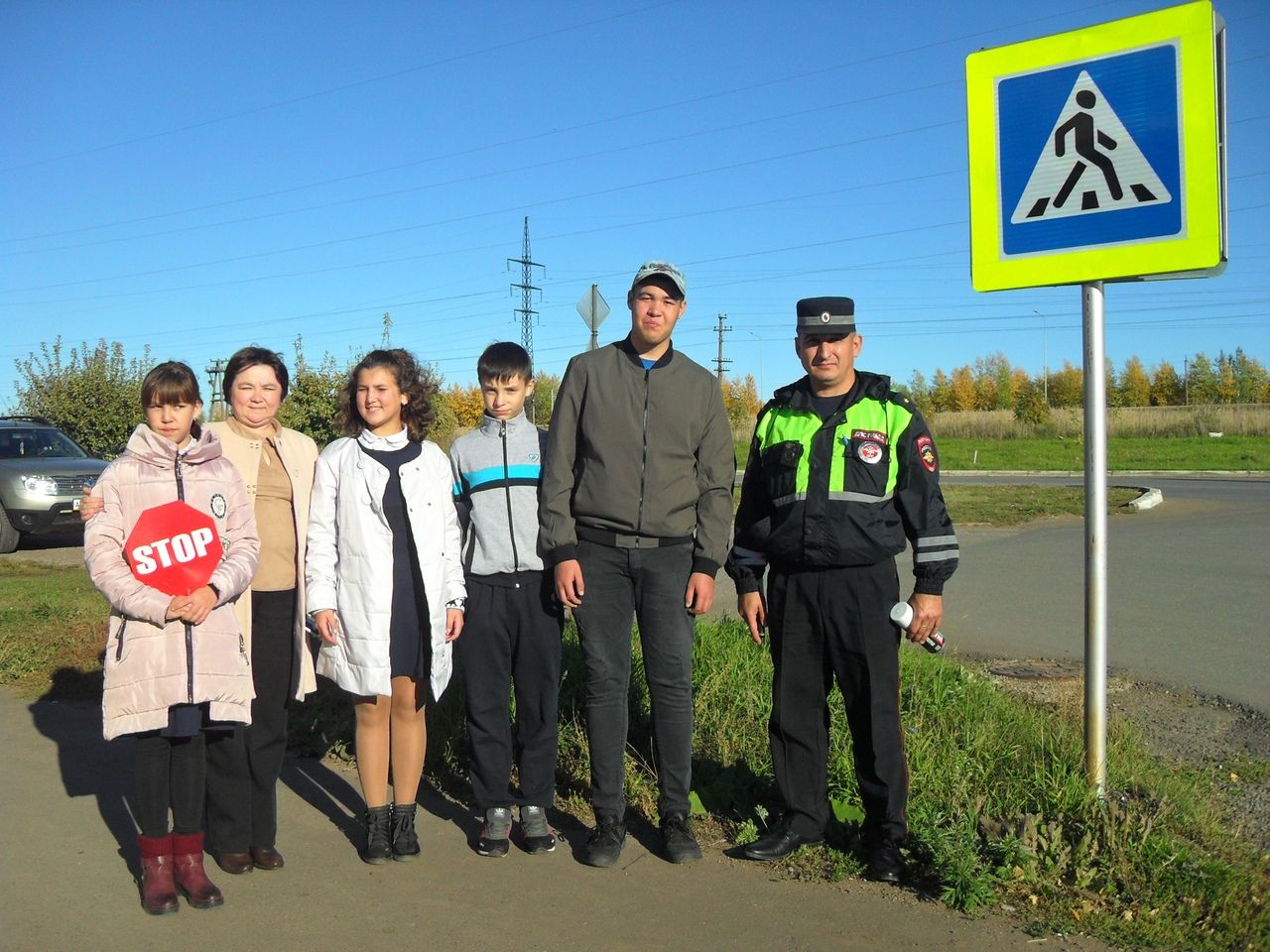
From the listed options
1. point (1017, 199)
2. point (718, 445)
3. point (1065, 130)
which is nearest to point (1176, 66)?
point (1065, 130)

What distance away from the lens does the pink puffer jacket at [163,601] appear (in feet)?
13.0

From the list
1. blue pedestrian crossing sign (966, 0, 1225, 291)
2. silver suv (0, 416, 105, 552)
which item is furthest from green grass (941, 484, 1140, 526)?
blue pedestrian crossing sign (966, 0, 1225, 291)

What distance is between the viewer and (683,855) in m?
4.18

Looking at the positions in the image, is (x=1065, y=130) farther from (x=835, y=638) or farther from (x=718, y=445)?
(x=835, y=638)

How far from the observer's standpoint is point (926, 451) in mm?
4188

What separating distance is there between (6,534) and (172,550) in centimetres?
1369

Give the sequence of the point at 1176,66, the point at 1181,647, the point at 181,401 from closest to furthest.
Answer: the point at 1176,66 < the point at 181,401 < the point at 1181,647

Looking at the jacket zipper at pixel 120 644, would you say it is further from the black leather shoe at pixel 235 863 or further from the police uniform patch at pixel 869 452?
the police uniform patch at pixel 869 452

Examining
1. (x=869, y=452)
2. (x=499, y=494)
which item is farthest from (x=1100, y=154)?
(x=499, y=494)

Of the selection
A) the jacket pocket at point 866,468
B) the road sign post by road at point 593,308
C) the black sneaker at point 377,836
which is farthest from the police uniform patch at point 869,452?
the road sign post by road at point 593,308

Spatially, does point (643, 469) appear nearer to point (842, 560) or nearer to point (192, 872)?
point (842, 560)

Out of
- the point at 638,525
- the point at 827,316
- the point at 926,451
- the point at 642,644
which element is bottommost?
the point at 642,644

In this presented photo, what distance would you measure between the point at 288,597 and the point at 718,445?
184cm

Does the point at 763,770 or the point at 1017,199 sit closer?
the point at 1017,199
